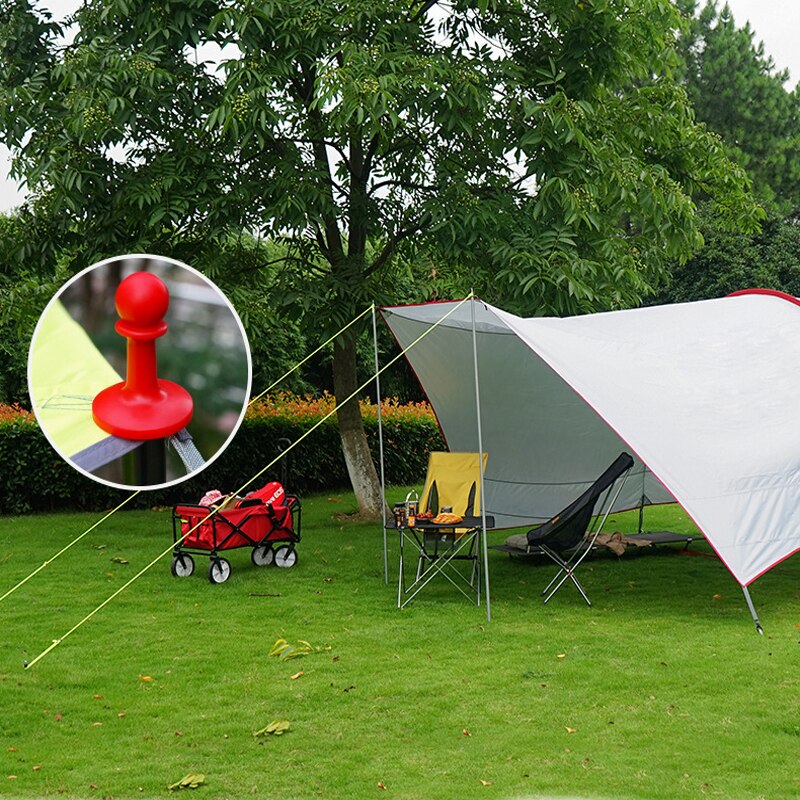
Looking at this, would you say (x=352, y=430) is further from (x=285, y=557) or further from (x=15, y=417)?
(x=15, y=417)

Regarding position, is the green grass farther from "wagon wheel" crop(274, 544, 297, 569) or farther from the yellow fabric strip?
the yellow fabric strip

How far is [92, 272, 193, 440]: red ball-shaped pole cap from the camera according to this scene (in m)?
1.97

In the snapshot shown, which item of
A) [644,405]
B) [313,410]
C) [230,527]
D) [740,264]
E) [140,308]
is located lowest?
[230,527]

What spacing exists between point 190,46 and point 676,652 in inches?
231

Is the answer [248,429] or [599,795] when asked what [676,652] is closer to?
[599,795]

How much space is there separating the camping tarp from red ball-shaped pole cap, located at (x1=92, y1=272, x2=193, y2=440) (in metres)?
4.23

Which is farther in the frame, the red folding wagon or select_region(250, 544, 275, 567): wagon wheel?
select_region(250, 544, 275, 567): wagon wheel

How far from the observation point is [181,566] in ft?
25.4

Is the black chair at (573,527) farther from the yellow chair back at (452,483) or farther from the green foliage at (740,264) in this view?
the green foliage at (740,264)

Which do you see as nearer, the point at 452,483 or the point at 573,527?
the point at 573,527

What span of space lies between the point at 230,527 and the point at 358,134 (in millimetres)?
3255

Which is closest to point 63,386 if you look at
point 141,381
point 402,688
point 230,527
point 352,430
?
point 141,381

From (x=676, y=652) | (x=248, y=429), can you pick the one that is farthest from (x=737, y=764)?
(x=248, y=429)

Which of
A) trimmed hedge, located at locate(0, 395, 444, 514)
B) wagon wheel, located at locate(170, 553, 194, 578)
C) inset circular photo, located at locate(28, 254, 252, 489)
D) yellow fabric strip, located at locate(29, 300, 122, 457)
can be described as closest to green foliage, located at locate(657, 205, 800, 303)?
trimmed hedge, located at locate(0, 395, 444, 514)
